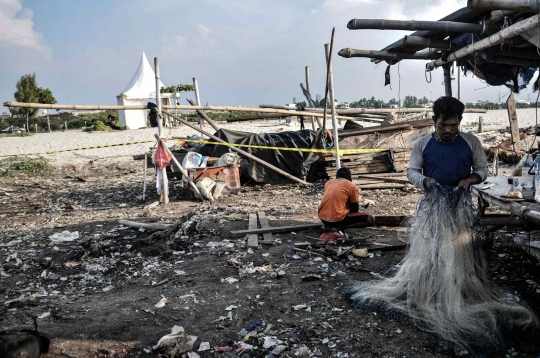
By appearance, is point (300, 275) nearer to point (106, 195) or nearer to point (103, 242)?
point (103, 242)

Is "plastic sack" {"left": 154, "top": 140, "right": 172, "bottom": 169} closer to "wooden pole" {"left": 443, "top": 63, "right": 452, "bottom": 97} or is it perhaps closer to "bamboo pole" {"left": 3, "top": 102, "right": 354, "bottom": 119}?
"bamboo pole" {"left": 3, "top": 102, "right": 354, "bottom": 119}

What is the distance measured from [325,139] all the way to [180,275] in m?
6.38

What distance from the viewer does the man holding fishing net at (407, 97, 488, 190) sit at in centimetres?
356

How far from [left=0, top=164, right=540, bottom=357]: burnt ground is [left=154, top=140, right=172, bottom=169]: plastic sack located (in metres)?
1.07

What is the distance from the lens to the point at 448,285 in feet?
11.3

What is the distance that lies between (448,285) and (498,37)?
2.35 m

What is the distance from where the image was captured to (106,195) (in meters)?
11.1

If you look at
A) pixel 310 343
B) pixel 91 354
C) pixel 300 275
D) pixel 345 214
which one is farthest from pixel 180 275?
pixel 345 214

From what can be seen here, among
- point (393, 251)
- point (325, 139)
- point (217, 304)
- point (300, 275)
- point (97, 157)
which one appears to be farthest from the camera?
point (97, 157)

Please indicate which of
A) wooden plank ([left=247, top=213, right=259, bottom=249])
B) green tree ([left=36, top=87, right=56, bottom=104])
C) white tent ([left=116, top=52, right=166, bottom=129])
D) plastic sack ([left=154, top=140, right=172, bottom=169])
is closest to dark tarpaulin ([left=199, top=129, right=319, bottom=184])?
plastic sack ([left=154, top=140, right=172, bottom=169])

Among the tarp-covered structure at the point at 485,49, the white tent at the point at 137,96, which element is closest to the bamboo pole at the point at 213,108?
the tarp-covered structure at the point at 485,49

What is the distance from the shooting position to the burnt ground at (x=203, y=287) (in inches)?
132

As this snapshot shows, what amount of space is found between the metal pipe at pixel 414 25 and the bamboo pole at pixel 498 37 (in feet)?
0.42

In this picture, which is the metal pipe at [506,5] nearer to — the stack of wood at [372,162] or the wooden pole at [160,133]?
the wooden pole at [160,133]
